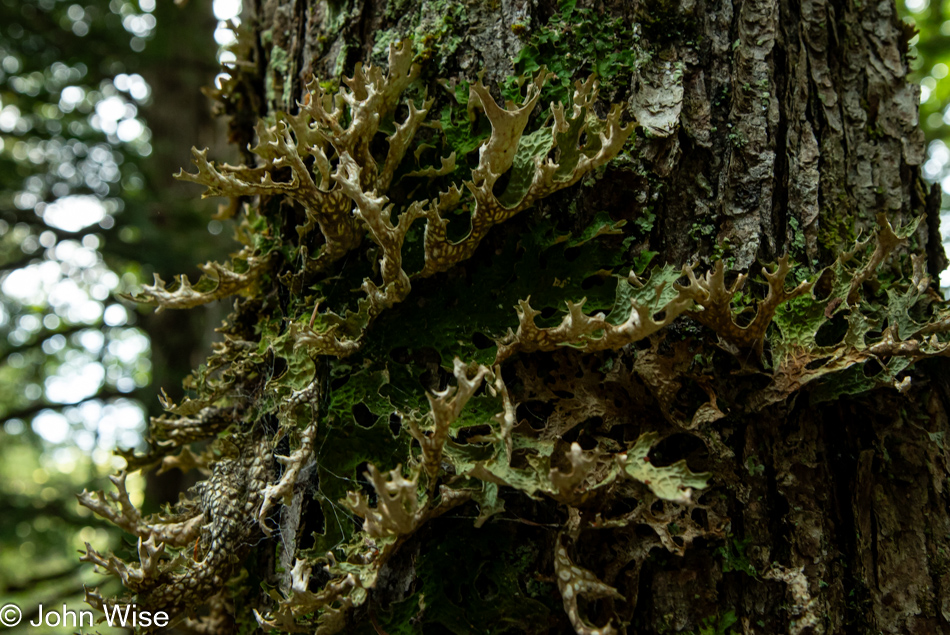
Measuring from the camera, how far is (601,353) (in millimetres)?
1380

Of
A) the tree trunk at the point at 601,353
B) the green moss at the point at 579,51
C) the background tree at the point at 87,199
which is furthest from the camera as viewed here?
the background tree at the point at 87,199

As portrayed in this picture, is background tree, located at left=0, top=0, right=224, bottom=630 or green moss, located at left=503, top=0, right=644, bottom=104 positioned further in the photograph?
background tree, located at left=0, top=0, right=224, bottom=630

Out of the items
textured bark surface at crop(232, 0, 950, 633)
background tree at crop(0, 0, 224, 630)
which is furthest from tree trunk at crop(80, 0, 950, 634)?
background tree at crop(0, 0, 224, 630)

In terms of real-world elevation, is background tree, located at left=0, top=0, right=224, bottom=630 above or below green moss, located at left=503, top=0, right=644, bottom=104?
above

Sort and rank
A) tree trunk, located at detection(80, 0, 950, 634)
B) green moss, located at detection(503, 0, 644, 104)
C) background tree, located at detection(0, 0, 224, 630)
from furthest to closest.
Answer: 1. background tree, located at detection(0, 0, 224, 630)
2. green moss, located at detection(503, 0, 644, 104)
3. tree trunk, located at detection(80, 0, 950, 634)

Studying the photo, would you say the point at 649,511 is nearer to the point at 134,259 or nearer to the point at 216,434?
the point at 216,434

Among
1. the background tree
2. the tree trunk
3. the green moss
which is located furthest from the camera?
the background tree

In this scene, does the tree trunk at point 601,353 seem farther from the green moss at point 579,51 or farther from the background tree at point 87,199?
the background tree at point 87,199

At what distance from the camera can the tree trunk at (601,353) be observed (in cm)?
128

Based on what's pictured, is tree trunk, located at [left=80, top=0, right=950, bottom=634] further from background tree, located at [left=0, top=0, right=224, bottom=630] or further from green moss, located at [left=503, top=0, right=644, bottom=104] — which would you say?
background tree, located at [left=0, top=0, right=224, bottom=630]

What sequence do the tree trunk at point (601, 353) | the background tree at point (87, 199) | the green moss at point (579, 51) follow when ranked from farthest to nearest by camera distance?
the background tree at point (87, 199), the green moss at point (579, 51), the tree trunk at point (601, 353)

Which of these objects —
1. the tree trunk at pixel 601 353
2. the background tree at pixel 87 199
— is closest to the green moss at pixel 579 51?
the tree trunk at pixel 601 353

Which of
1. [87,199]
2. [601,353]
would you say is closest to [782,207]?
[601,353]

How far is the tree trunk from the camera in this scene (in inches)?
50.3
